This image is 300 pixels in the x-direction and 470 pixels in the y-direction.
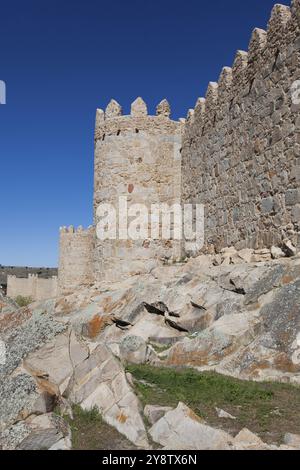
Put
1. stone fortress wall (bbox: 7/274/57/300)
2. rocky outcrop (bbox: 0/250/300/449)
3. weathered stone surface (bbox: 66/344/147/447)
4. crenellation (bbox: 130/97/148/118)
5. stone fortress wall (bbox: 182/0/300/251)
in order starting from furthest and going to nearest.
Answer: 1. stone fortress wall (bbox: 7/274/57/300)
2. crenellation (bbox: 130/97/148/118)
3. stone fortress wall (bbox: 182/0/300/251)
4. weathered stone surface (bbox: 66/344/147/447)
5. rocky outcrop (bbox: 0/250/300/449)

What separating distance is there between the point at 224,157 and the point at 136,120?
4682mm

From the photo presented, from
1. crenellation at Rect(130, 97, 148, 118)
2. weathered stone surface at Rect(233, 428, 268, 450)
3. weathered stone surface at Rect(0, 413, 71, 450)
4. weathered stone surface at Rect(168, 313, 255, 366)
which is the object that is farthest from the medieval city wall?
weathered stone surface at Rect(233, 428, 268, 450)

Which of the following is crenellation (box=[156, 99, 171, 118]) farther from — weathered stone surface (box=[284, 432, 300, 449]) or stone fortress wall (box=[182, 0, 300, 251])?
weathered stone surface (box=[284, 432, 300, 449])

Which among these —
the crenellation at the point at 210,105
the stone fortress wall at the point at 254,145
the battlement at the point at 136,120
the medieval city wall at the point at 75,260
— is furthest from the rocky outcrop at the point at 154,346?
the medieval city wall at the point at 75,260

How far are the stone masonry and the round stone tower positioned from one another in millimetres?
39

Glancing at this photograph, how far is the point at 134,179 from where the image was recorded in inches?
747

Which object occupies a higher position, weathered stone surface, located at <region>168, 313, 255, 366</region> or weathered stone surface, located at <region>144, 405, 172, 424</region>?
weathered stone surface, located at <region>168, 313, 255, 366</region>

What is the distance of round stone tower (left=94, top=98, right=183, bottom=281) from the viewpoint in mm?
18891

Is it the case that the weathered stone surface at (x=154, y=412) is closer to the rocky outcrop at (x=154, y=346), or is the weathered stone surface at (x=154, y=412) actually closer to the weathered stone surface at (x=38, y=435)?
the rocky outcrop at (x=154, y=346)

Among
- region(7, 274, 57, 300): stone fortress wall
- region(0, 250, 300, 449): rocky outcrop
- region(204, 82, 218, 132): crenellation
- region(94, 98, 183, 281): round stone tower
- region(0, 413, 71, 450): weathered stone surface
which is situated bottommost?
region(7, 274, 57, 300): stone fortress wall

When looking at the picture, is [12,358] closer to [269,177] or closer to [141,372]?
[141,372]

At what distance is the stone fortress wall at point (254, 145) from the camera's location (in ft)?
40.1

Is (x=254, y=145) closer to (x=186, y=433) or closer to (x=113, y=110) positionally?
(x=113, y=110)

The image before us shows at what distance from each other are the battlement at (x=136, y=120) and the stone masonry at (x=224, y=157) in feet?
0.13
